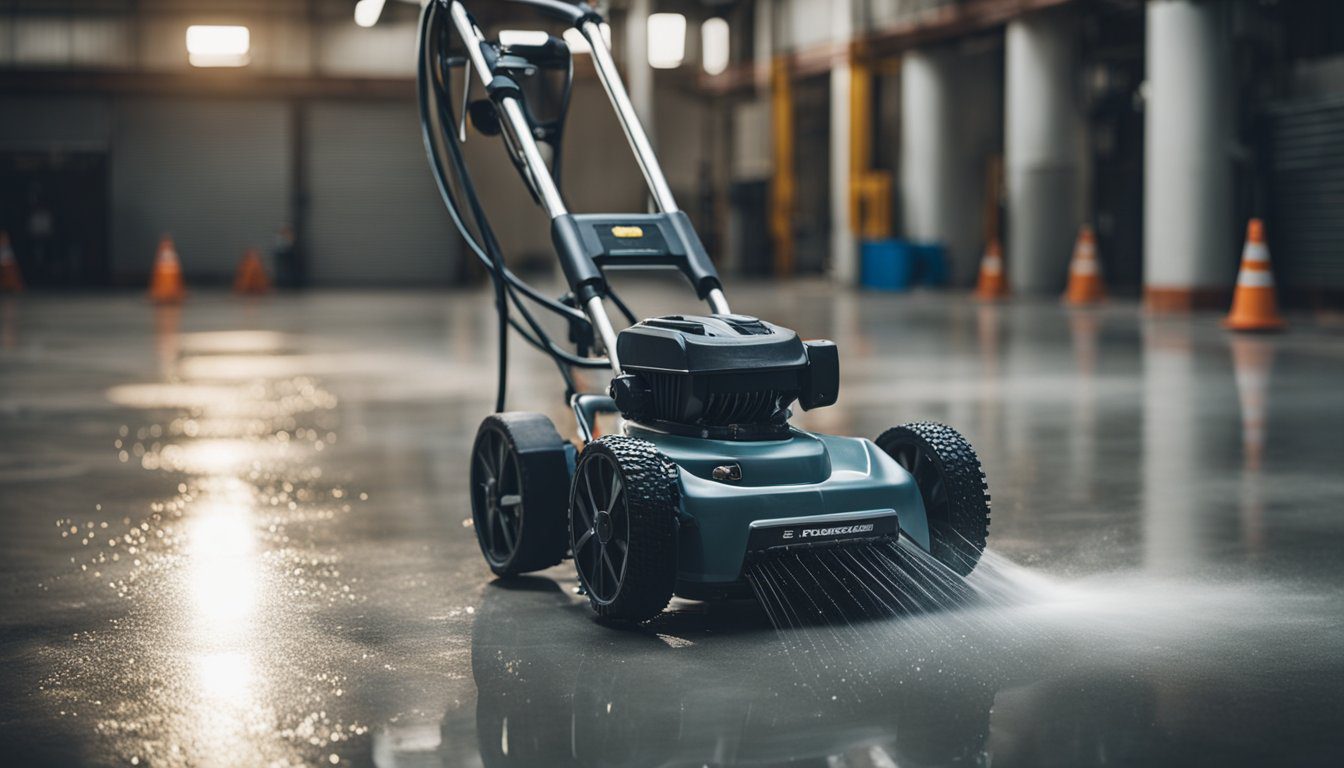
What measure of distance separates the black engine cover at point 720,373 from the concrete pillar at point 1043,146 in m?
21.5

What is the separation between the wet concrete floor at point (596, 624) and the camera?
376 cm

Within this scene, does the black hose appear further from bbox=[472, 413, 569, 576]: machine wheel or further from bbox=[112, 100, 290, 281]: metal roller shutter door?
bbox=[112, 100, 290, 281]: metal roller shutter door

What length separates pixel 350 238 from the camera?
35344mm

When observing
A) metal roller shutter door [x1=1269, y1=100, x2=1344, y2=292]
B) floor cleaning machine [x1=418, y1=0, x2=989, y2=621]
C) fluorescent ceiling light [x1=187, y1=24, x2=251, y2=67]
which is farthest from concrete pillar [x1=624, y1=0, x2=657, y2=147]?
floor cleaning machine [x1=418, y1=0, x2=989, y2=621]

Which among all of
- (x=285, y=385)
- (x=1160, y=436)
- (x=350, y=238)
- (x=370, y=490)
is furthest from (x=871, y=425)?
(x=350, y=238)

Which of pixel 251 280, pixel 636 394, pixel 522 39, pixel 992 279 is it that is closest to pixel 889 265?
pixel 992 279

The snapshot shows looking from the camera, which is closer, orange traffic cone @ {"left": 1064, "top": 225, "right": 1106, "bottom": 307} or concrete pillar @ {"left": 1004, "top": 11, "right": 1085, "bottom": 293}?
orange traffic cone @ {"left": 1064, "top": 225, "right": 1106, "bottom": 307}

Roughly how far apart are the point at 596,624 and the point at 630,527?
478 millimetres

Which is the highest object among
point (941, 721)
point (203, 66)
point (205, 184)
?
point (203, 66)

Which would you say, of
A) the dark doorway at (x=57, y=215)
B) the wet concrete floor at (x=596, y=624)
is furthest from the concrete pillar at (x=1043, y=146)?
the dark doorway at (x=57, y=215)

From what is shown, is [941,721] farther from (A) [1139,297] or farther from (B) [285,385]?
(A) [1139,297]

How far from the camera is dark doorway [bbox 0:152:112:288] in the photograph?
34.2 meters

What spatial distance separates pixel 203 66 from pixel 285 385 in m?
23.9

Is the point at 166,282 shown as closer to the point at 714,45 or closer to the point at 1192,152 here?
the point at 1192,152
